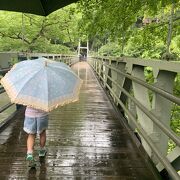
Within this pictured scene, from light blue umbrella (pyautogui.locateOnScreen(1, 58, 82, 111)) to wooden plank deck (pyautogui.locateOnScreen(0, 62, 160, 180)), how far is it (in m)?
0.78

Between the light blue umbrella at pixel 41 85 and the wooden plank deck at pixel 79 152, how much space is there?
777 mm

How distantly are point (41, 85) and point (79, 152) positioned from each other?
1.37 metres

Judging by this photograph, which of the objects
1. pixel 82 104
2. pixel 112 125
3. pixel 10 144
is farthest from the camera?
pixel 82 104

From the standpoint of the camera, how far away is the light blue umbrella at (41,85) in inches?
149

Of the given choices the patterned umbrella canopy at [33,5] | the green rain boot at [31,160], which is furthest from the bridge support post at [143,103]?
the patterned umbrella canopy at [33,5]

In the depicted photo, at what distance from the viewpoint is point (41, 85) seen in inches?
151

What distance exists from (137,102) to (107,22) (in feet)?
19.7

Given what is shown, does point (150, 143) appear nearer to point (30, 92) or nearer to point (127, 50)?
point (30, 92)

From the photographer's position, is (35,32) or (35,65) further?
(35,32)

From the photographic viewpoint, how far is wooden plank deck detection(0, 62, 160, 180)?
4.04 meters

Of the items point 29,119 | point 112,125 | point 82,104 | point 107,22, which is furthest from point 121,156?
point 107,22

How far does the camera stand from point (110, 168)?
4246 millimetres

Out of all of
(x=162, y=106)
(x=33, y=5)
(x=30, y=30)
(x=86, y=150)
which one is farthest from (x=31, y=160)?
(x=30, y=30)

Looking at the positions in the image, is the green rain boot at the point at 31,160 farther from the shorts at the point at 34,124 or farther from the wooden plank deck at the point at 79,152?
the shorts at the point at 34,124
